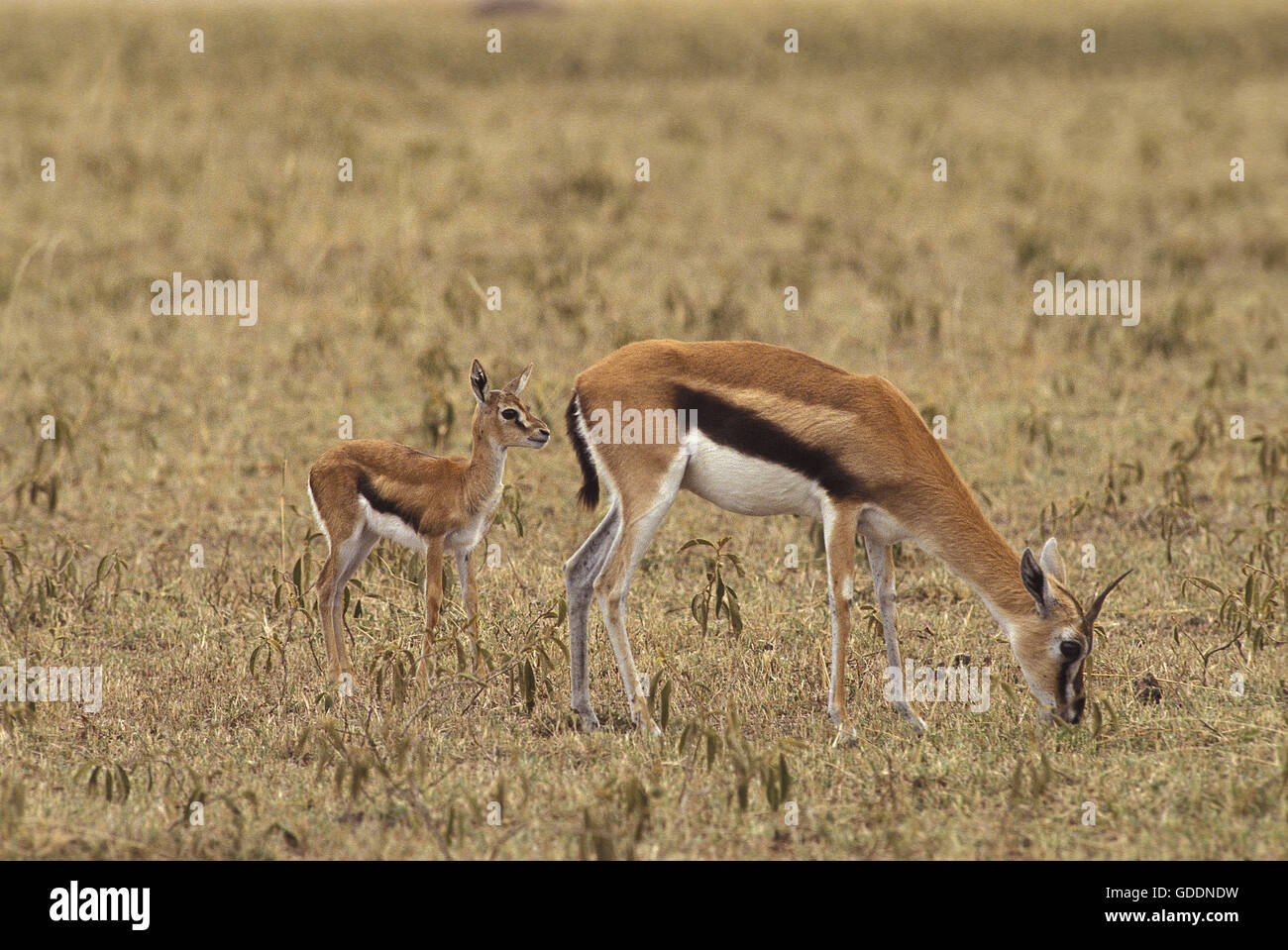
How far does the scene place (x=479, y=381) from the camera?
23.5 feet

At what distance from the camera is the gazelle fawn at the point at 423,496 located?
727cm

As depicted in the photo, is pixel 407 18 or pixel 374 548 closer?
pixel 374 548

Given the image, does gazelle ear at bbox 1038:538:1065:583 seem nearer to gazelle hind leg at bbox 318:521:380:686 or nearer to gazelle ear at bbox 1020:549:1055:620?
gazelle ear at bbox 1020:549:1055:620

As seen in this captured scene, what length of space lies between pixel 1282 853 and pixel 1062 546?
4.04m

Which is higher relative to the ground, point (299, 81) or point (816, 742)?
point (299, 81)

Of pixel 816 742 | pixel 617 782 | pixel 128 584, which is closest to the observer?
pixel 617 782

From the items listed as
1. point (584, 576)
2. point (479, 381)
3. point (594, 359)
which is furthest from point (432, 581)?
point (594, 359)

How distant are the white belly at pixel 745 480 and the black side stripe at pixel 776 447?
0.10 ft

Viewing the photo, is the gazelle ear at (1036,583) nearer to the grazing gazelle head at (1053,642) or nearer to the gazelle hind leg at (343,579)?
the grazing gazelle head at (1053,642)

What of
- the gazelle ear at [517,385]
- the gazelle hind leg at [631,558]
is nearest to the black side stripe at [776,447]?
the gazelle hind leg at [631,558]

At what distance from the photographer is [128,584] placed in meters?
8.86

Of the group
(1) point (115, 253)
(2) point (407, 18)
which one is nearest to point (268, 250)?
(1) point (115, 253)

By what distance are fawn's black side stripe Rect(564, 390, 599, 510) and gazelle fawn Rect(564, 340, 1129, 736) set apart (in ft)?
0.06
